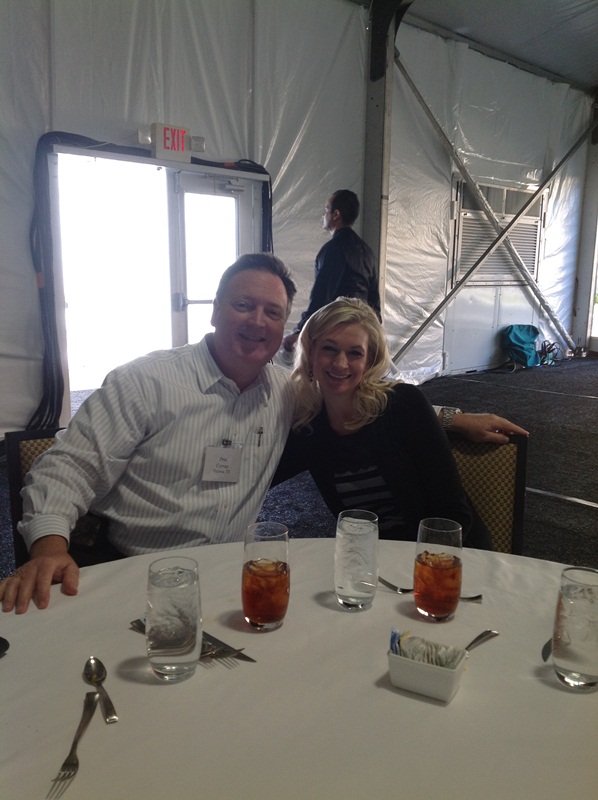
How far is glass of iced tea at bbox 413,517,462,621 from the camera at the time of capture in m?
→ 0.95

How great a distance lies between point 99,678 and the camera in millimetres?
790

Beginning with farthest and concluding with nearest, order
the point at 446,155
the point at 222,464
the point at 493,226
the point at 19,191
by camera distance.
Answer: the point at 493,226 < the point at 446,155 < the point at 19,191 < the point at 222,464

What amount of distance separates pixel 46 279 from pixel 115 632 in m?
3.73

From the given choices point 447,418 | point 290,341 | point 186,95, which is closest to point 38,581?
point 447,418

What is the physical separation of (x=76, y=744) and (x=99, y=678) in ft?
0.37

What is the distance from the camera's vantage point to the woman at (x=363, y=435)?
1.55 metres

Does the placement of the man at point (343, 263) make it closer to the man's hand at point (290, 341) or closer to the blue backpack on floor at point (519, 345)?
the man's hand at point (290, 341)

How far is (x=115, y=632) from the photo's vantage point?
0.90m

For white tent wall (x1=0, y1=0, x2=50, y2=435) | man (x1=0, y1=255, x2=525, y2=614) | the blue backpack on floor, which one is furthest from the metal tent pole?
man (x1=0, y1=255, x2=525, y2=614)

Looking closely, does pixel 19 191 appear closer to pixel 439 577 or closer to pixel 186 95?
pixel 186 95

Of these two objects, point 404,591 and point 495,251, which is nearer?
point 404,591

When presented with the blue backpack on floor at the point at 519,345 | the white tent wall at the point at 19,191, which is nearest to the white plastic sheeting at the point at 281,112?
the white tent wall at the point at 19,191

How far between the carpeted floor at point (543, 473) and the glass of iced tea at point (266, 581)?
6.12ft

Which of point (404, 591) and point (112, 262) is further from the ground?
point (112, 262)
